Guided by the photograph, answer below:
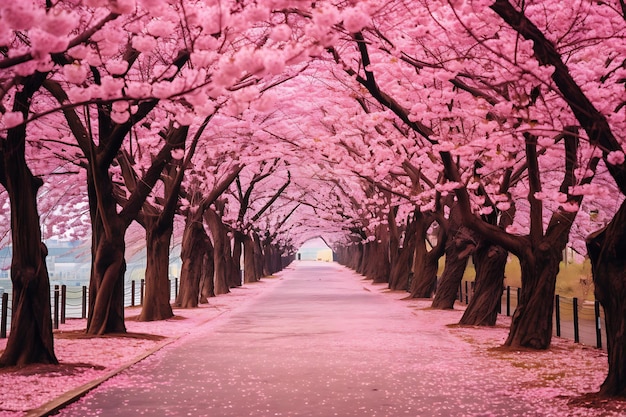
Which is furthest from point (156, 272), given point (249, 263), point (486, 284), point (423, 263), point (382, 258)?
point (249, 263)

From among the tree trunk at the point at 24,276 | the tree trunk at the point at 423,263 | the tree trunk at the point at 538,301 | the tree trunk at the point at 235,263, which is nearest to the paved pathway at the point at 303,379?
the tree trunk at the point at 538,301

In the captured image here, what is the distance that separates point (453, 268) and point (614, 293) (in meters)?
17.3

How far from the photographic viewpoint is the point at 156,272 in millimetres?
24016

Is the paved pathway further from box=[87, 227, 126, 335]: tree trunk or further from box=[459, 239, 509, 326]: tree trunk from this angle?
box=[87, 227, 126, 335]: tree trunk

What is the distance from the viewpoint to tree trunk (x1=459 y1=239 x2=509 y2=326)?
68.6 feet

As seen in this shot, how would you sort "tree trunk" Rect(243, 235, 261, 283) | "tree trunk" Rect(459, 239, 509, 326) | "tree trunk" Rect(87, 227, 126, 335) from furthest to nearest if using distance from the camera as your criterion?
"tree trunk" Rect(243, 235, 261, 283)
"tree trunk" Rect(459, 239, 509, 326)
"tree trunk" Rect(87, 227, 126, 335)

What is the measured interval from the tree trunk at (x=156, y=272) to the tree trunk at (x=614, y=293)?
15262 millimetres

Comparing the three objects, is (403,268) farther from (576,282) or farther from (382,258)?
(576,282)

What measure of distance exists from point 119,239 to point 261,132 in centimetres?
1291

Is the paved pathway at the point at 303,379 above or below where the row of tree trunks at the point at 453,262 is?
below

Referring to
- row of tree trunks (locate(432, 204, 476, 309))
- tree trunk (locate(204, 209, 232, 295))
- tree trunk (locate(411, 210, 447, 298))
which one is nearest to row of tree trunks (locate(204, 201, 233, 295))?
tree trunk (locate(204, 209, 232, 295))

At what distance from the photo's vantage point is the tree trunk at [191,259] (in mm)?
29188

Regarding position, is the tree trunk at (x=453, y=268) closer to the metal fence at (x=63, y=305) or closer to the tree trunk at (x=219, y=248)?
the metal fence at (x=63, y=305)

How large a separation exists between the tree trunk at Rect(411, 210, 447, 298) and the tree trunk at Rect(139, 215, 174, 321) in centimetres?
1301
